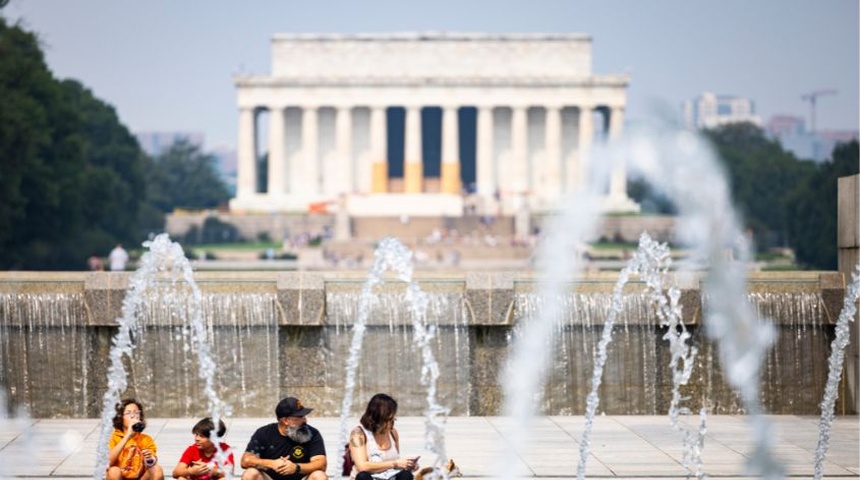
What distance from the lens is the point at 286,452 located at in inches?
619

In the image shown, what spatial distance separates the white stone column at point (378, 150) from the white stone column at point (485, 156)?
646cm

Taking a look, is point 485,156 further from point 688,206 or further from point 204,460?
point 688,206

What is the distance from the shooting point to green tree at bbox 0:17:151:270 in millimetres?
58031

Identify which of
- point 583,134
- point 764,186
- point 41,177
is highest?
point 583,134

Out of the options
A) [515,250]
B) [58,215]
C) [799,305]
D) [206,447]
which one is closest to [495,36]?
[515,250]

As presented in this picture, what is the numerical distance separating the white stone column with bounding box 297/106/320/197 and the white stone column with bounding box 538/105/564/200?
1546 centimetres

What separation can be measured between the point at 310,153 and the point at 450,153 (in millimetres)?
9649

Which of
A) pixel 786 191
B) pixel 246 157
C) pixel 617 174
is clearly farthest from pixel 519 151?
pixel 786 191

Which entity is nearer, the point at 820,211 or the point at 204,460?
the point at 204,460

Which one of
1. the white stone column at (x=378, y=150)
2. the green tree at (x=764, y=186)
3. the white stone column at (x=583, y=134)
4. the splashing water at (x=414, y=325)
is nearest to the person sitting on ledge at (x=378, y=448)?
the splashing water at (x=414, y=325)

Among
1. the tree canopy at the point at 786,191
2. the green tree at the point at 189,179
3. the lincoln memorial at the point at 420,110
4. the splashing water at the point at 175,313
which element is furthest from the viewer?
the green tree at the point at 189,179

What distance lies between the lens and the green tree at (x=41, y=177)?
190ft

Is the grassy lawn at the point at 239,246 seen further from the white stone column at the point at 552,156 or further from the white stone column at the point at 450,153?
the white stone column at the point at 552,156

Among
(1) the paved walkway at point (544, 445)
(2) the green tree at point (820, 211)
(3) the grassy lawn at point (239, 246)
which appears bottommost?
(1) the paved walkway at point (544, 445)
